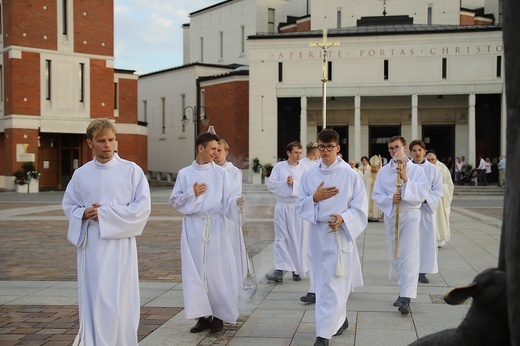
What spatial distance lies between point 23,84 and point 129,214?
125 feet

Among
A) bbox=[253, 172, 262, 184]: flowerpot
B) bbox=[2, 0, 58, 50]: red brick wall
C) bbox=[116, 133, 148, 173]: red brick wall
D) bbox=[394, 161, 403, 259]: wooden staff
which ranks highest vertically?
bbox=[2, 0, 58, 50]: red brick wall

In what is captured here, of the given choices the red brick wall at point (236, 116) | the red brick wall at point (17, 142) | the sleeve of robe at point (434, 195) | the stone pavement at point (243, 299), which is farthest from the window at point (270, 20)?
the sleeve of robe at point (434, 195)

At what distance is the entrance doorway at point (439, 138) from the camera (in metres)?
48.1

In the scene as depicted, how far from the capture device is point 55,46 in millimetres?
41500

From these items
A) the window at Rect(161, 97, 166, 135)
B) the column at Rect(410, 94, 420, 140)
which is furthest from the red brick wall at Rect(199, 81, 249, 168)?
the column at Rect(410, 94, 420, 140)

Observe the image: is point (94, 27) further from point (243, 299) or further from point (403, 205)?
point (403, 205)

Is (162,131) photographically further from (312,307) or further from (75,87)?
(312,307)

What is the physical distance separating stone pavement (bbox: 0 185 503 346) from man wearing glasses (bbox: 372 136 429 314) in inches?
21.0

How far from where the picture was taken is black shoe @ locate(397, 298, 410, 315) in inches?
307

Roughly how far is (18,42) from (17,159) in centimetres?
750

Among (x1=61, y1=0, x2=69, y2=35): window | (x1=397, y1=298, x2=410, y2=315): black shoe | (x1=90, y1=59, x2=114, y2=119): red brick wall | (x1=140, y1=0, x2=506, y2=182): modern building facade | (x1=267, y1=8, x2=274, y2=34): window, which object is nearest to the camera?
(x1=397, y1=298, x2=410, y2=315): black shoe

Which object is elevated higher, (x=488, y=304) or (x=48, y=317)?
(x=488, y=304)

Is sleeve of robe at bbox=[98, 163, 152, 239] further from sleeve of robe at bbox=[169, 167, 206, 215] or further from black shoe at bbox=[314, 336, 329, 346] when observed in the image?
black shoe at bbox=[314, 336, 329, 346]

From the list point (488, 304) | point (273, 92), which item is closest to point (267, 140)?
point (273, 92)
